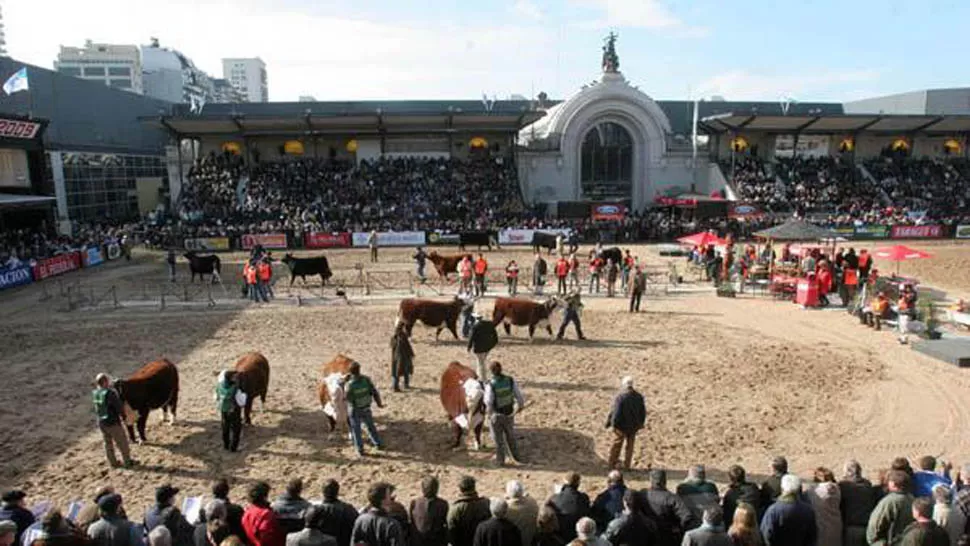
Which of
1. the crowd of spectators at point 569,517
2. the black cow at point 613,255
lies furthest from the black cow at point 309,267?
the crowd of spectators at point 569,517

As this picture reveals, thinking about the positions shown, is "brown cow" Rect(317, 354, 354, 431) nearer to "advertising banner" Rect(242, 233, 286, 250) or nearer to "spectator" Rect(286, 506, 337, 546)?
"spectator" Rect(286, 506, 337, 546)

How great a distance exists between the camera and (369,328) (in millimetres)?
18188

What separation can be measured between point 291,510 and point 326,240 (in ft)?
102

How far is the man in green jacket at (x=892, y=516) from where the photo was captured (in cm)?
599

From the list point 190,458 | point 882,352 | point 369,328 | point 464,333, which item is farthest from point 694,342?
point 190,458

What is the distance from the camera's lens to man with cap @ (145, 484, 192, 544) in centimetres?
607

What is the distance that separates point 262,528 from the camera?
5.96m

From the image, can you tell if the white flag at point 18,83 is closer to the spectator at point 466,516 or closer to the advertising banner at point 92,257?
the advertising banner at point 92,257

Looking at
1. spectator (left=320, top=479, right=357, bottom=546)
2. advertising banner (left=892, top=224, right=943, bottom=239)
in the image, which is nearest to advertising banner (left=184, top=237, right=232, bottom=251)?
spectator (left=320, top=479, right=357, bottom=546)

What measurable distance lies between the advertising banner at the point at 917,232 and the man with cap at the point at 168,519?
4184 cm

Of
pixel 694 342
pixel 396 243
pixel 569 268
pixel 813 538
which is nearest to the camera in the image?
pixel 813 538

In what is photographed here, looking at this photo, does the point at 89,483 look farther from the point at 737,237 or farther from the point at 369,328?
the point at 737,237

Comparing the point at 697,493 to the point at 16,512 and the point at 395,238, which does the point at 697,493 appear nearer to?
the point at 16,512

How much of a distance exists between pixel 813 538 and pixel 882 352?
11438 millimetres
